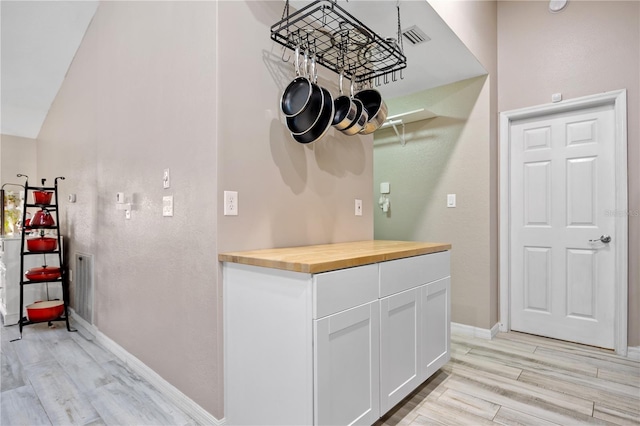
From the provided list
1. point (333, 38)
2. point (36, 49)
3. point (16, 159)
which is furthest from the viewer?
point (16, 159)

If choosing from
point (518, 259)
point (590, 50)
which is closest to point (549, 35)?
point (590, 50)

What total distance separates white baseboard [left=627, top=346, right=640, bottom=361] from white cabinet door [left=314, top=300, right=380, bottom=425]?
2257mm

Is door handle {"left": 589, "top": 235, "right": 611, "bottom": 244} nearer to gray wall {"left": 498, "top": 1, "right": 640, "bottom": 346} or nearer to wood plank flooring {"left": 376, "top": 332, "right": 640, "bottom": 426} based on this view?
gray wall {"left": 498, "top": 1, "right": 640, "bottom": 346}

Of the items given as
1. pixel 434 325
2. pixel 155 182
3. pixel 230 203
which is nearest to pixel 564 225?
pixel 434 325

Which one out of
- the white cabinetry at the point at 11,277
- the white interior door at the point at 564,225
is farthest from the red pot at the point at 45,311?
the white interior door at the point at 564,225

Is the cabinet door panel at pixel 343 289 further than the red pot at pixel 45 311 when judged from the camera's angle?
No

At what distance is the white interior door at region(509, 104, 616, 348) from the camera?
104 inches

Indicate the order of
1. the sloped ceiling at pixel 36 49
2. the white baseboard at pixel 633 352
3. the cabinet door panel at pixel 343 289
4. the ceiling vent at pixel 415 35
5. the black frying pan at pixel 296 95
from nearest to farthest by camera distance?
the cabinet door panel at pixel 343 289
the black frying pan at pixel 296 95
the ceiling vent at pixel 415 35
the white baseboard at pixel 633 352
the sloped ceiling at pixel 36 49

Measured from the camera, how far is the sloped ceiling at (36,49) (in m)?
2.92

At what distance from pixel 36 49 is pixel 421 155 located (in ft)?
13.3

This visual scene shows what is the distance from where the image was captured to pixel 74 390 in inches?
80.0

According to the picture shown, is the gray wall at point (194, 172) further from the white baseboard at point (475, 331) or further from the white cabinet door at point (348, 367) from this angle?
the white baseboard at point (475, 331)

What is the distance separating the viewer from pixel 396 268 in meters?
1.71

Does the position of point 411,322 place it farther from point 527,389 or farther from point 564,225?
point 564,225
